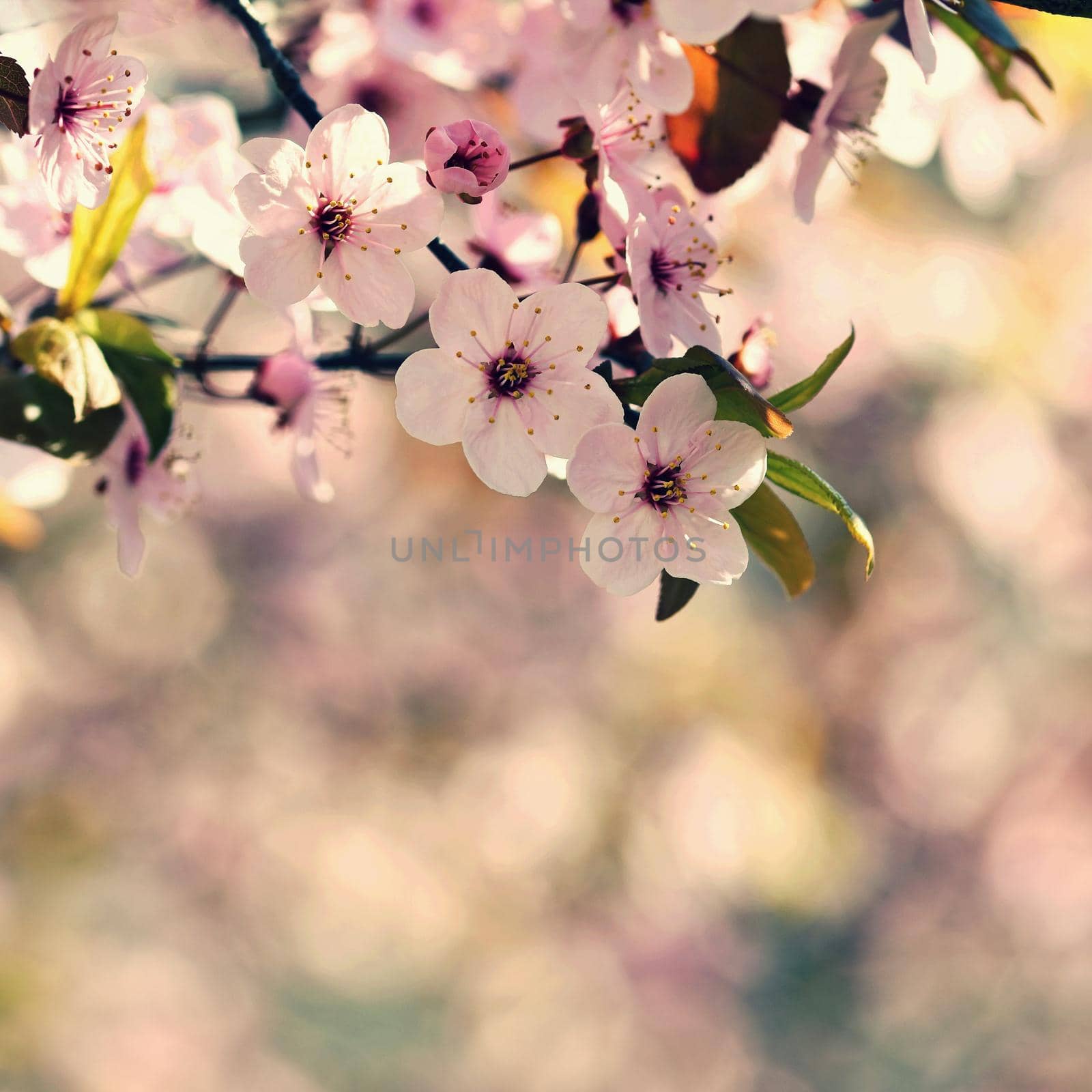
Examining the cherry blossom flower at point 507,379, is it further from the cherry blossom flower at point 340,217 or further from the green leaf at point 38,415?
the green leaf at point 38,415

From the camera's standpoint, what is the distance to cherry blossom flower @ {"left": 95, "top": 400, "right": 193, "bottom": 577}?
595 millimetres

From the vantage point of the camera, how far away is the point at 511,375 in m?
0.45

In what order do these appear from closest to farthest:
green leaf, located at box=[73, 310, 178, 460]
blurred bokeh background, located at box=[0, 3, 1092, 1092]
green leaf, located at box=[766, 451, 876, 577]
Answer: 1. green leaf, located at box=[766, 451, 876, 577]
2. green leaf, located at box=[73, 310, 178, 460]
3. blurred bokeh background, located at box=[0, 3, 1092, 1092]

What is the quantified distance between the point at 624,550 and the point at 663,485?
0.11ft

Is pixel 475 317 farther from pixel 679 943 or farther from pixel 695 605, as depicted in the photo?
pixel 679 943

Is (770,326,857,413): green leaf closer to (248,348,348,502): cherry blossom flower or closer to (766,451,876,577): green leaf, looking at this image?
(766,451,876,577): green leaf

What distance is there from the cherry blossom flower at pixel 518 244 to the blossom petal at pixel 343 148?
17 cm

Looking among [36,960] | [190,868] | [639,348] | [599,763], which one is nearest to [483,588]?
[599,763]

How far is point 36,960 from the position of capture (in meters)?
2.70

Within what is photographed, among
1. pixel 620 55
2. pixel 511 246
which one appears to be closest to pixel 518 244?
pixel 511 246

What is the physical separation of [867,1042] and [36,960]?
7.77ft

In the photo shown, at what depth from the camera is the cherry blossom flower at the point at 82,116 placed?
460mm

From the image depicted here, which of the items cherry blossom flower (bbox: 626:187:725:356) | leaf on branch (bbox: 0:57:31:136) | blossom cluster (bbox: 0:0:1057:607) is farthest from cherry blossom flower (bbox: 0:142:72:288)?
cherry blossom flower (bbox: 626:187:725:356)

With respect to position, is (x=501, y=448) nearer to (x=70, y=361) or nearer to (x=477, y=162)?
(x=477, y=162)
